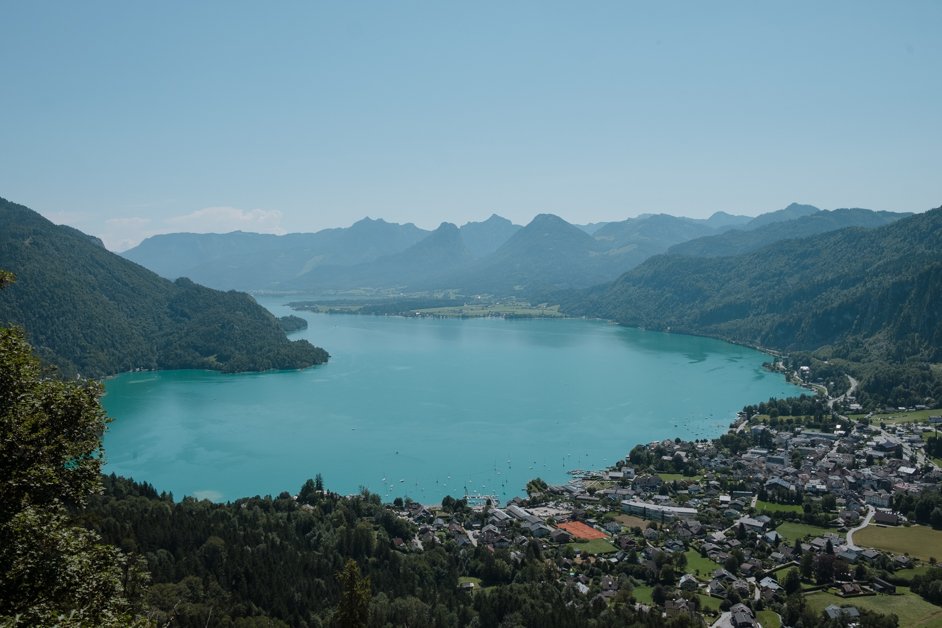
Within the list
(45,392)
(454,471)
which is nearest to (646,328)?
(454,471)

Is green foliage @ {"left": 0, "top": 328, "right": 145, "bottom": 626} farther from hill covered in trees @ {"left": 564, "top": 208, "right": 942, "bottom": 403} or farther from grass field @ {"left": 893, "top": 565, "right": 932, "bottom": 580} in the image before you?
hill covered in trees @ {"left": 564, "top": 208, "right": 942, "bottom": 403}

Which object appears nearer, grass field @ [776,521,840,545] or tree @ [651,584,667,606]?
tree @ [651,584,667,606]

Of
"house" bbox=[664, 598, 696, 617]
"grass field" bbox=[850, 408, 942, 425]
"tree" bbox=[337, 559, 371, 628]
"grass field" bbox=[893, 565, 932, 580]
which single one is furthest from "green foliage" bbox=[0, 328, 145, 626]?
"grass field" bbox=[850, 408, 942, 425]

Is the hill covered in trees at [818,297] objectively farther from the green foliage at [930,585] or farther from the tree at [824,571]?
the tree at [824,571]

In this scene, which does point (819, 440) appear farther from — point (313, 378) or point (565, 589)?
point (313, 378)

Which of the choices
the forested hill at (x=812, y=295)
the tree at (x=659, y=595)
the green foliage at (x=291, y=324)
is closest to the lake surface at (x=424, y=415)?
the forested hill at (x=812, y=295)

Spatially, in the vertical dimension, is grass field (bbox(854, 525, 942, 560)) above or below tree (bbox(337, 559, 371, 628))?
below
